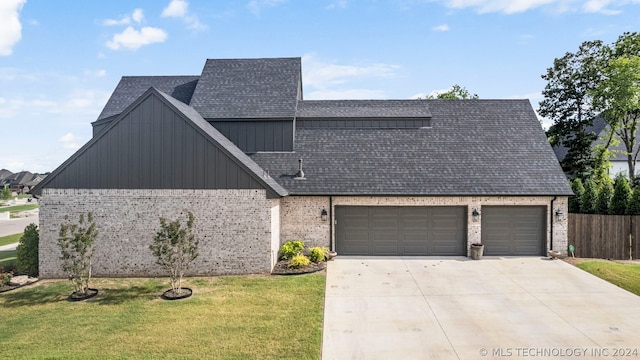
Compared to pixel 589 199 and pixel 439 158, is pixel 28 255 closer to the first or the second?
pixel 439 158

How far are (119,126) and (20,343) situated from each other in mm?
8072

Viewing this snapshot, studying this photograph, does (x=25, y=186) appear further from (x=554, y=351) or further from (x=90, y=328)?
(x=554, y=351)

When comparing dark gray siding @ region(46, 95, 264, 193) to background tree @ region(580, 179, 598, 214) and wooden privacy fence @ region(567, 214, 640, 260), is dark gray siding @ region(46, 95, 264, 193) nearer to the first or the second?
wooden privacy fence @ region(567, 214, 640, 260)

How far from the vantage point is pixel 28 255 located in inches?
569

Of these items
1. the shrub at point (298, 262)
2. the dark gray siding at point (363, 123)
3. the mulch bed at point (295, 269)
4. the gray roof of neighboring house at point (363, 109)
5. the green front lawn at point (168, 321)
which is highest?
the gray roof of neighboring house at point (363, 109)

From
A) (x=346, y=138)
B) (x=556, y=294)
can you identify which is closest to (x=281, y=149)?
(x=346, y=138)

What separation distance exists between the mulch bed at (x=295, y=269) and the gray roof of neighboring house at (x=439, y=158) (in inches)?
133

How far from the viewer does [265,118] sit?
18906mm

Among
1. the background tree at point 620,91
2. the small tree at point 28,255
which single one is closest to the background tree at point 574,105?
the background tree at point 620,91

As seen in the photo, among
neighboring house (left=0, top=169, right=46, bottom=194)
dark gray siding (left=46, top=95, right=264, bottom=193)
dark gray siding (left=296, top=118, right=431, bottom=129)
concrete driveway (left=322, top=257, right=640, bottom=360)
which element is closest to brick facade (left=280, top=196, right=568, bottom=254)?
concrete driveway (left=322, top=257, right=640, bottom=360)

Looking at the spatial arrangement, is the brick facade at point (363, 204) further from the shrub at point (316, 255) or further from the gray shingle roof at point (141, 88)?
the gray shingle roof at point (141, 88)

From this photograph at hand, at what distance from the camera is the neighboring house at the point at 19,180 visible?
98.6 metres

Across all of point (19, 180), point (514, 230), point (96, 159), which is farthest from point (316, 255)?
point (19, 180)

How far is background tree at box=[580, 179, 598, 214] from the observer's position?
2042cm
